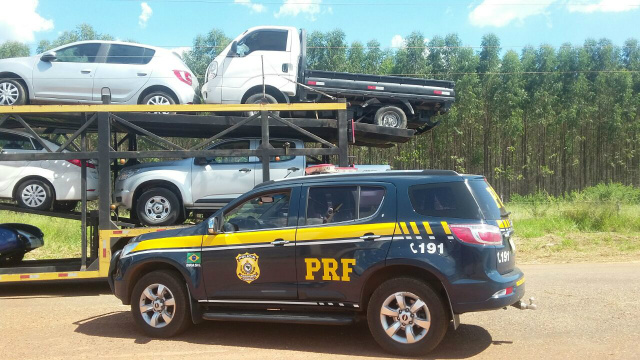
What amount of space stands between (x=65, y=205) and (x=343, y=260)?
22.7 feet

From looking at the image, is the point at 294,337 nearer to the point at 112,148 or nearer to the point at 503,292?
the point at 503,292

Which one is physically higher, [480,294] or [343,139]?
[343,139]

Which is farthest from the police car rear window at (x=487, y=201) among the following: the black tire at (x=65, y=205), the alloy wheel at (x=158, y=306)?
the black tire at (x=65, y=205)

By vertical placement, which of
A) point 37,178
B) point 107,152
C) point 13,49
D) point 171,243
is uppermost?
point 13,49

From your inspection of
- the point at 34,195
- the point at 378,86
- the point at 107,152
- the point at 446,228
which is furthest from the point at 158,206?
the point at 446,228

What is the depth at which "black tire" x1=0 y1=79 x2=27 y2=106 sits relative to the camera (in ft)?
35.8

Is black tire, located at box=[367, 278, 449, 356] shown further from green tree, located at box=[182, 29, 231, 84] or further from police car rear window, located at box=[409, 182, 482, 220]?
green tree, located at box=[182, 29, 231, 84]

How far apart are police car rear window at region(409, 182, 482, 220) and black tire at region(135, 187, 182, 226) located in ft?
17.0

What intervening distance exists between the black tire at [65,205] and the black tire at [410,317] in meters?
7.03

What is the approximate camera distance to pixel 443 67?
32.2 m

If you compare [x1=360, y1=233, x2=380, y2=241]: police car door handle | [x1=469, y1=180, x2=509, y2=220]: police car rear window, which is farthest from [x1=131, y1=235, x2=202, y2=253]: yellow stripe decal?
[x1=469, y1=180, x2=509, y2=220]: police car rear window

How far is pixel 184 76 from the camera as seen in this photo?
11438mm

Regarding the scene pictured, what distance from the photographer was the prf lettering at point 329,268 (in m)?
5.72

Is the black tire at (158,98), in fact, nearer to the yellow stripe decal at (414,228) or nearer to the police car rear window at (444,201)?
the police car rear window at (444,201)
